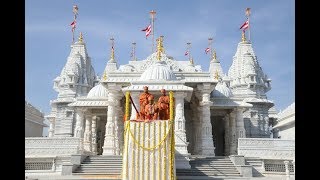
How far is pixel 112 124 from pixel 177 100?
18.6ft

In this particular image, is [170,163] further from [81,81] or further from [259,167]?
[81,81]

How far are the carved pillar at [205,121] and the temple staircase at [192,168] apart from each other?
1945mm

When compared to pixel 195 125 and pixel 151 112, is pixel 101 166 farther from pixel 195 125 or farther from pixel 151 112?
pixel 195 125

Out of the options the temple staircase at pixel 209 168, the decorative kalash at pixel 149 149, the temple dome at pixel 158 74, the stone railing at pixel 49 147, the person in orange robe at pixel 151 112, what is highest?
the temple dome at pixel 158 74

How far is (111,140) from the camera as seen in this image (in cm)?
2455

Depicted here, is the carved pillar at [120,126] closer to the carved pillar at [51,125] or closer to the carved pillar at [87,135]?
the carved pillar at [87,135]

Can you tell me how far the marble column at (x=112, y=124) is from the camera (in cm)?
2444

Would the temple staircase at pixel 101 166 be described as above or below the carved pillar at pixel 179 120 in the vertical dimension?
below

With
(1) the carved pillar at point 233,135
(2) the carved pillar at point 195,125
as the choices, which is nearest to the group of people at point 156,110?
(2) the carved pillar at point 195,125

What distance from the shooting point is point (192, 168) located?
66.7 feet

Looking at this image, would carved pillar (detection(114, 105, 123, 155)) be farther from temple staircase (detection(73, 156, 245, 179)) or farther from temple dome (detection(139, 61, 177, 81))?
temple dome (detection(139, 61, 177, 81))

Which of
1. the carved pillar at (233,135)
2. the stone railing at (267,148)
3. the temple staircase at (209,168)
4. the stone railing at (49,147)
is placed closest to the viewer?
the temple staircase at (209,168)

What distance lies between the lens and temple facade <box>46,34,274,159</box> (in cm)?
2328
